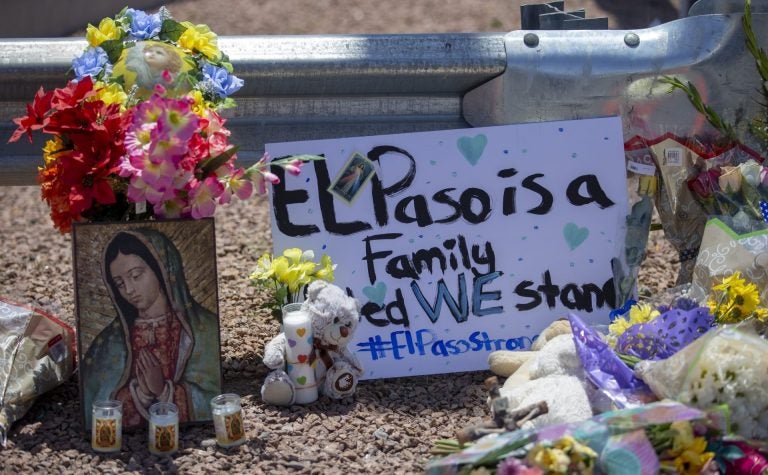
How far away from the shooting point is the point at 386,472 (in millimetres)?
2764

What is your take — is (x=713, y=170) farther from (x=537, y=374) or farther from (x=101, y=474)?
(x=101, y=474)

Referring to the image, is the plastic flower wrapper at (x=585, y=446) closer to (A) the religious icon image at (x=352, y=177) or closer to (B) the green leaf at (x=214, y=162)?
(B) the green leaf at (x=214, y=162)

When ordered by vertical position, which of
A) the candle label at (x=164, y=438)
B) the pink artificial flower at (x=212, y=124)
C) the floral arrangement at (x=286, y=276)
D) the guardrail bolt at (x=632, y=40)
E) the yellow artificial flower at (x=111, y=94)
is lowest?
the candle label at (x=164, y=438)

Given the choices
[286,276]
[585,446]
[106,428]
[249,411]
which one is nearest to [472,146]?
[286,276]

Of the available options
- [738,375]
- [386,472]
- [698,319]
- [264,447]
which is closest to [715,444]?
[738,375]

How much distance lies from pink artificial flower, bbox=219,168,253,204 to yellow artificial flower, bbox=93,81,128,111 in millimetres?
376

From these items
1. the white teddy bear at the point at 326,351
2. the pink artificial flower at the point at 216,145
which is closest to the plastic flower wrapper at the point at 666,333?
the white teddy bear at the point at 326,351

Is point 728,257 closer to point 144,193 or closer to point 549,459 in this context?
point 549,459

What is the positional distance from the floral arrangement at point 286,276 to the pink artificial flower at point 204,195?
33cm

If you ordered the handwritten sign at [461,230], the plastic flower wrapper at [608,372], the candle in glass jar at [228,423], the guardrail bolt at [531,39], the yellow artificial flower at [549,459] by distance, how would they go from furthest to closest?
the guardrail bolt at [531,39]
the handwritten sign at [461,230]
the candle in glass jar at [228,423]
the plastic flower wrapper at [608,372]
the yellow artificial flower at [549,459]

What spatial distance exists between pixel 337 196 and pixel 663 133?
1194 mm

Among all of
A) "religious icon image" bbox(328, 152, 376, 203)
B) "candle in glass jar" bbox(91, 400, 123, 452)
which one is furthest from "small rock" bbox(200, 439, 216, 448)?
"religious icon image" bbox(328, 152, 376, 203)

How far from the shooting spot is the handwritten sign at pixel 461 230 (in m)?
3.49

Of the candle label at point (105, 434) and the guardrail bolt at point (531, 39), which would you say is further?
the guardrail bolt at point (531, 39)
